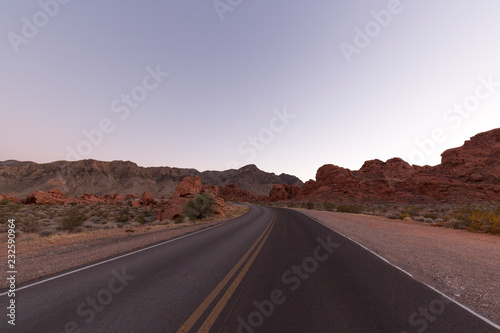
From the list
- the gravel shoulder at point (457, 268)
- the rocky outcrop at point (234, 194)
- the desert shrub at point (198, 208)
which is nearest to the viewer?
the gravel shoulder at point (457, 268)

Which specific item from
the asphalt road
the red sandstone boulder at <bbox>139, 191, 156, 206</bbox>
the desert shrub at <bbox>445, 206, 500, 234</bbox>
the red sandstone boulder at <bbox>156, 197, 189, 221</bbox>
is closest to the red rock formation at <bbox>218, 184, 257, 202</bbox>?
the red sandstone boulder at <bbox>139, 191, 156, 206</bbox>

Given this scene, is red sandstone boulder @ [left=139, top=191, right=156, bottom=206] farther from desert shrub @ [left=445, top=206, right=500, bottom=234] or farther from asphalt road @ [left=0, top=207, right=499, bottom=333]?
desert shrub @ [left=445, top=206, right=500, bottom=234]

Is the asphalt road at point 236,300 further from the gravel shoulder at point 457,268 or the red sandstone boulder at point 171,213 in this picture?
the red sandstone boulder at point 171,213

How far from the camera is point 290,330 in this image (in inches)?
133

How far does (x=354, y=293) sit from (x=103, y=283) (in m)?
5.44

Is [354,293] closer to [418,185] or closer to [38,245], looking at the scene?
[38,245]

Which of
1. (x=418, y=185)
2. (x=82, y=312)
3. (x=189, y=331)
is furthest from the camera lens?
(x=418, y=185)

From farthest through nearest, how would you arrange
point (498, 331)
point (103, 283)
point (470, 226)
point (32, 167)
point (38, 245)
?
1. point (32, 167)
2. point (470, 226)
3. point (38, 245)
4. point (103, 283)
5. point (498, 331)

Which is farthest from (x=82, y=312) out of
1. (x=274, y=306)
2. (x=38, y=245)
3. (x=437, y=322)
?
(x=38, y=245)

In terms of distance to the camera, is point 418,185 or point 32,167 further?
point 32,167

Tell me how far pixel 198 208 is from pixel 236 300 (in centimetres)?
2206

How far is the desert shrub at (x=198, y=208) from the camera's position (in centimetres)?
2503

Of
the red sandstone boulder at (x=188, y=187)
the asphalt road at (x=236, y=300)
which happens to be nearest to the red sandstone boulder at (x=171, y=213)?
the red sandstone boulder at (x=188, y=187)

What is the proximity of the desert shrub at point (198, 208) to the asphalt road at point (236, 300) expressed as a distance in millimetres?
17919
